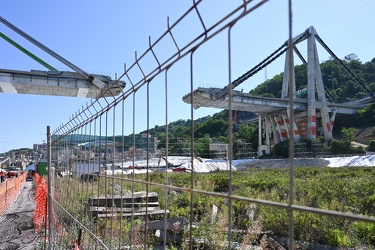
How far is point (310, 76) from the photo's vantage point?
4681 centimetres

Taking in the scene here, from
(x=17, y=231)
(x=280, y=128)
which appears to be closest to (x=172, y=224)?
(x=17, y=231)

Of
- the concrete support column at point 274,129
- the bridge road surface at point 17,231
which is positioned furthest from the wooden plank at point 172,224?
the concrete support column at point 274,129

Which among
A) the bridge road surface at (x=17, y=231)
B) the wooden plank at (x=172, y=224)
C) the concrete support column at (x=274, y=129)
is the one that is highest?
the concrete support column at (x=274, y=129)

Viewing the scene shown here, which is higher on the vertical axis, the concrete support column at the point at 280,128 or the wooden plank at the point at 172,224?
the concrete support column at the point at 280,128

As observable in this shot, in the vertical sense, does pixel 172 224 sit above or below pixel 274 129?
below

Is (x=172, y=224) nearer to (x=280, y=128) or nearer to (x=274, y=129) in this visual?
(x=280, y=128)

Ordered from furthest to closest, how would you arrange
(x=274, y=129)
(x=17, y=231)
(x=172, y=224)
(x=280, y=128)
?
(x=274, y=129)
(x=280, y=128)
(x=17, y=231)
(x=172, y=224)

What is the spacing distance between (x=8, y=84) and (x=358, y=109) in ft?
186

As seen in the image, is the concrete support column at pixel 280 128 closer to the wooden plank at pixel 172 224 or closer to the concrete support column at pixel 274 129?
the concrete support column at pixel 274 129

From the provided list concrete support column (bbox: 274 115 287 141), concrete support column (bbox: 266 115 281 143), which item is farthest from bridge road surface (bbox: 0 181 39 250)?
concrete support column (bbox: 266 115 281 143)

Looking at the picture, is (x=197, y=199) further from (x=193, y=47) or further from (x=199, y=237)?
(x=193, y=47)

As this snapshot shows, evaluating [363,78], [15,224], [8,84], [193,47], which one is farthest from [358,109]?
[193,47]

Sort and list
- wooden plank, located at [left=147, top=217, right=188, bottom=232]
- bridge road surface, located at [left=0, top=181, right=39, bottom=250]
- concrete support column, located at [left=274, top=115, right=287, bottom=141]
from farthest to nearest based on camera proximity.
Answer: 1. concrete support column, located at [left=274, top=115, right=287, bottom=141]
2. bridge road surface, located at [left=0, top=181, right=39, bottom=250]
3. wooden plank, located at [left=147, top=217, right=188, bottom=232]

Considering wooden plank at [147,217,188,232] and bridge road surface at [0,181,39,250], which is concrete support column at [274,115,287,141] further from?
wooden plank at [147,217,188,232]
